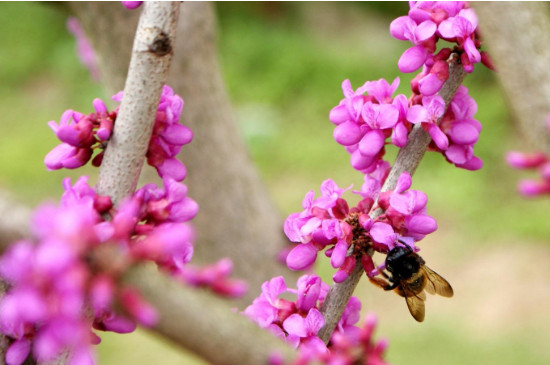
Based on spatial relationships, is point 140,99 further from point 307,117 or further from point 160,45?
point 307,117

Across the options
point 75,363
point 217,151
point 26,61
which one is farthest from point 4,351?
point 26,61

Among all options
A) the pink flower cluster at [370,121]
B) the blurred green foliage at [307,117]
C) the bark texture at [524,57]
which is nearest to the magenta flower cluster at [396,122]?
the pink flower cluster at [370,121]

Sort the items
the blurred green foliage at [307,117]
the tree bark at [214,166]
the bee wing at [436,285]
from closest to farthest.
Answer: the bee wing at [436,285] < the tree bark at [214,166] < the blurred green foliage at [307,117]

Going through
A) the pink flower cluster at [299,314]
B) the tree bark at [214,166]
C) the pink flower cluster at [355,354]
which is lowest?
the tree bark at [214,166]

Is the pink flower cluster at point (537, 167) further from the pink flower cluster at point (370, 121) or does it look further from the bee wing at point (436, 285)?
the bee wing at point (436, 285)

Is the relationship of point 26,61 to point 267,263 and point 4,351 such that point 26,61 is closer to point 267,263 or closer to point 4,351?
point 267,263

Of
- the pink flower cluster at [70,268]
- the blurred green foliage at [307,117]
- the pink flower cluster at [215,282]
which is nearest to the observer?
the pink flower cluster at [70,268]

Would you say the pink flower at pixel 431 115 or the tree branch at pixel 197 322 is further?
the pink flower at pixel 431 115
